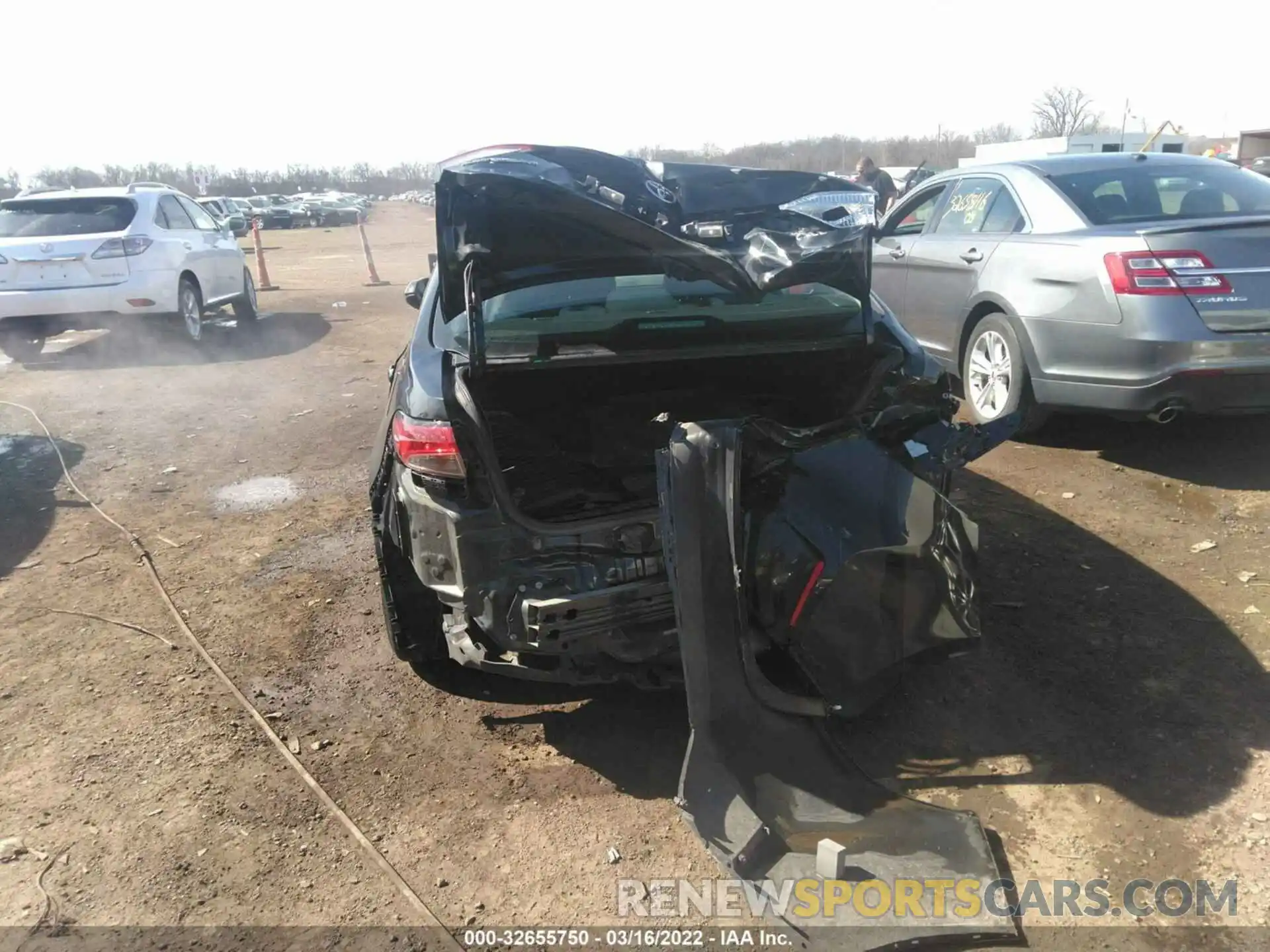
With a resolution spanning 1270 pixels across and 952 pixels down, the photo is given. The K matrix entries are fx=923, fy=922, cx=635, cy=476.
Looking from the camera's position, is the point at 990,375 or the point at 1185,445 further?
the point at 990,375

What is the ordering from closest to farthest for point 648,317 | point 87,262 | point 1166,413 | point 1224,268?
point 648,317 → point 1224,268 → point 1166,413 → point 87,262

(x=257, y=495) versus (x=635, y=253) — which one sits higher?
(x=635, y=253)

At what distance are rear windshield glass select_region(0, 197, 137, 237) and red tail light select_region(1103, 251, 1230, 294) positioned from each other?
930 centimetres

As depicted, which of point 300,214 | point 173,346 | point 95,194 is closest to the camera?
point 95,194

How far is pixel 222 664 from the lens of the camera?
3.77 metres

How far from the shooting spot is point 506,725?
334 centimetres

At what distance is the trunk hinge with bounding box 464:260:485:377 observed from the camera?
3.06 m

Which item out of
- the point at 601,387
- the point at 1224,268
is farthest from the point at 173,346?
the point at 1224,268

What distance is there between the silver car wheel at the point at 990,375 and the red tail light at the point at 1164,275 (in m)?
0.91

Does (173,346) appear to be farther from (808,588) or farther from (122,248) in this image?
(808,588)

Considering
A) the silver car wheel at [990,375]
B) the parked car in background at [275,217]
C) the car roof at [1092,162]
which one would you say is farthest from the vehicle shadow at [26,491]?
the parked car in background at [275,217]

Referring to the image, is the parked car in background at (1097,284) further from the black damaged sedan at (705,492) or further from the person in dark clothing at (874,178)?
the person in dark clothing at (874,178)

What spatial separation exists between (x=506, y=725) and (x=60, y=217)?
355 inches

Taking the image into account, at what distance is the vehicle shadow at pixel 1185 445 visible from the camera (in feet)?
16.5
